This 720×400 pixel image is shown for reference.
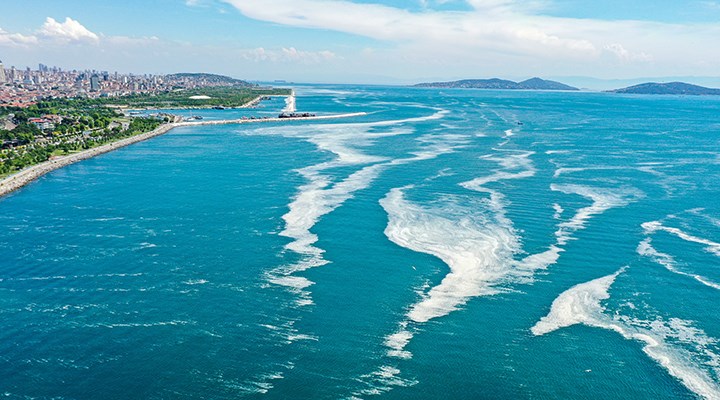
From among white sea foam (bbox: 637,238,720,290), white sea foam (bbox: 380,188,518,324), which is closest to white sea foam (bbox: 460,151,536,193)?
white sea foam (bbox: 380,188,518,324)

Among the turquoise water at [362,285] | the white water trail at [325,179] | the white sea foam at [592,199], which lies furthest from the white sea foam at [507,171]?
the white water trail at [325,179]

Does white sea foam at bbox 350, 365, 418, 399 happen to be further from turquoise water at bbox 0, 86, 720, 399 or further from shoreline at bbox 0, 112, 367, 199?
shoreline at bbox 0, 112, 367, 199

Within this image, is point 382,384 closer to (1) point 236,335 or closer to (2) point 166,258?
(1) point 236,335

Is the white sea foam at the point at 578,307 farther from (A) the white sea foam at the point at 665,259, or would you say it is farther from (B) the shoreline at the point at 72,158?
(B) the shoreline at the point at 72,158

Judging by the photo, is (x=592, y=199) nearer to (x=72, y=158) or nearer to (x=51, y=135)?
(x=72, y=158)

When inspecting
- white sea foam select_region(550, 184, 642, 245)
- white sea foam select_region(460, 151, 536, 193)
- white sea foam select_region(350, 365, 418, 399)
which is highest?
white sea foam select_region(460, 151, 536, 193)

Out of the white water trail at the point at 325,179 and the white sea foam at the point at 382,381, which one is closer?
the white sea foam at the point at 382,381
